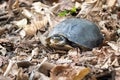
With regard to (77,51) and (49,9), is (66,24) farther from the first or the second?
(49,9)

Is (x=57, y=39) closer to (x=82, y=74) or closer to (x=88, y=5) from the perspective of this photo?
(x=82, y=74)

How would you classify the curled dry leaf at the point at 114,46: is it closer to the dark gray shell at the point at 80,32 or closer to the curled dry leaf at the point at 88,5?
the dark gray shell at the point at 80,32

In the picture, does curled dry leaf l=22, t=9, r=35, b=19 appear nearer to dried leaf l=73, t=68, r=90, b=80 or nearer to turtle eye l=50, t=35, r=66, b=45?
turtle eye l=50, t=35, r=66, b=45

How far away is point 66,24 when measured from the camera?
4387 mm

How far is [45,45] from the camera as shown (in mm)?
4391

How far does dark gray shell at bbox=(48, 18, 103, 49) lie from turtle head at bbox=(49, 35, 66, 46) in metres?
0.05

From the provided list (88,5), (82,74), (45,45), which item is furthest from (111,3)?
(82,74)

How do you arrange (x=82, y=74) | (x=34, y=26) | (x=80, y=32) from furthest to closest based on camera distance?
(x=34, y=26)
(x=80, y=32)
(x=82, y=74)

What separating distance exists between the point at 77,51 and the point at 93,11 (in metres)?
1.23

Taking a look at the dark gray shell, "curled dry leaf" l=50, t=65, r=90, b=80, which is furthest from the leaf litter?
the dark gray shell

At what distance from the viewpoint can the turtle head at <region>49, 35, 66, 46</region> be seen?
14.0ft

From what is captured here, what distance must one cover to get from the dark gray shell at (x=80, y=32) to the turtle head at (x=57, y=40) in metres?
0.05

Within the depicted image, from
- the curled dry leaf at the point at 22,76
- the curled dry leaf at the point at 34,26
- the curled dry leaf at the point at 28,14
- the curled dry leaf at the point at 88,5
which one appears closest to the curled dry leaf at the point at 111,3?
the curled dry leaf at the point at 88,5

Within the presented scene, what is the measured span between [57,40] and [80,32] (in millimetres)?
299
